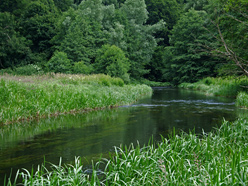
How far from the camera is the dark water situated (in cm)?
676

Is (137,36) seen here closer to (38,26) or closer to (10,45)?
(38,26)

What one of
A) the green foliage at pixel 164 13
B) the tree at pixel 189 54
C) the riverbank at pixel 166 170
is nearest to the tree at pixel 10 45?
the tree at pixel 189 54

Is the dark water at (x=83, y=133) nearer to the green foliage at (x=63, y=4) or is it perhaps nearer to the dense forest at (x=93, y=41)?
the dense forest at (x=93, y=41)

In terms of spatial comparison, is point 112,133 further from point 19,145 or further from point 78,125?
point 19,145

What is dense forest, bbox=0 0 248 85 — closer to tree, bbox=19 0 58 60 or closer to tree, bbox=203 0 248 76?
tree, bbox=19 0 58 60

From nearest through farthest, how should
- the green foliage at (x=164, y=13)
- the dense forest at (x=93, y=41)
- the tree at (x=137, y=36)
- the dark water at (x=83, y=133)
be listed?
1. the dark water at (x=83, y=133)
2. the dense forest at (x=93, y=41)
3. the tree at (x=137, y=36)
4. the green foliage at (x=164, y=13)

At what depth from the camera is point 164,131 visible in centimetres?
959

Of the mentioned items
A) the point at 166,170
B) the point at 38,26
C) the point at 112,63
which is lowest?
the point at 166,170

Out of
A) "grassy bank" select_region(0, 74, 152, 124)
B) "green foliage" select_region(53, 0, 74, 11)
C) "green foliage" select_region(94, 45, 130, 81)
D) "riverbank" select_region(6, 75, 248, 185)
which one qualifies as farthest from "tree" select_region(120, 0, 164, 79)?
"riverbank" select_region(6, 75, 248, 185)

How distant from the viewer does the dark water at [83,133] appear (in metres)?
6.76

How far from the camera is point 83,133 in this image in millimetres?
9391

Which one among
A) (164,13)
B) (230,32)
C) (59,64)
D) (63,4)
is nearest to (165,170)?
(230,32)

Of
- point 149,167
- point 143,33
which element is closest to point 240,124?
point 149,167

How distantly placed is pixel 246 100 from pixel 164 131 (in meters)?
7.49
